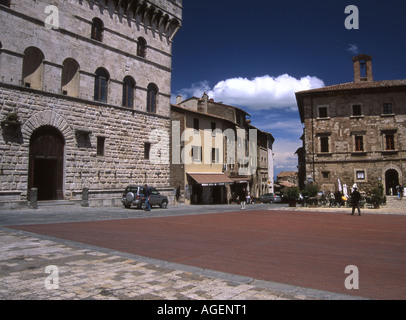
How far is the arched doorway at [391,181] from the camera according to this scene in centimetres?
3294

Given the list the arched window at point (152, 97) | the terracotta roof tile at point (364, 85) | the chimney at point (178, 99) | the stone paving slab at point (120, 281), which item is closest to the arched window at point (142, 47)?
the arched window at point (152, 97)

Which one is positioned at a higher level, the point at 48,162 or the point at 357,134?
the point at 357,134

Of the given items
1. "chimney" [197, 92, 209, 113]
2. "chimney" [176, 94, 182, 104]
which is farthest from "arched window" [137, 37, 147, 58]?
"chimney" [176, 94, 182, 104]

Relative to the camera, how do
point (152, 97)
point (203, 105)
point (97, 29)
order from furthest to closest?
point (203, 105), point (152, 97), point (97, 29)

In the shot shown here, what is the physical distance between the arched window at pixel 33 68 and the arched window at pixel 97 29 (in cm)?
436

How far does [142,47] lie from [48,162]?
1203 centimetres

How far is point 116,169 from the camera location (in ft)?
76.3

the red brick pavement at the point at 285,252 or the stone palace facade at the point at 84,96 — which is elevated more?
the stone palace facade at the point at 84,96

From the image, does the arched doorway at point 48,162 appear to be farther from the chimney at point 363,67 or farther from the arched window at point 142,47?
the chimney at point 363,67

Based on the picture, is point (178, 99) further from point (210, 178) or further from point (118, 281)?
point (118, 281)

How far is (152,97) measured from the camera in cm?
Result: 2664

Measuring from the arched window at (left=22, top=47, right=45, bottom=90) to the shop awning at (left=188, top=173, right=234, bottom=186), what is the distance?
16.4 meters

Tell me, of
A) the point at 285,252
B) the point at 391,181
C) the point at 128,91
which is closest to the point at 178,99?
the point at 128,91

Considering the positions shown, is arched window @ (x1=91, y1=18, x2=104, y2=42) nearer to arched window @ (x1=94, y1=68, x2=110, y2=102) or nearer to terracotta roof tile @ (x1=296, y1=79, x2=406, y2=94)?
arched window @ (x1=94, y1=68, x2=110, y2=102)
